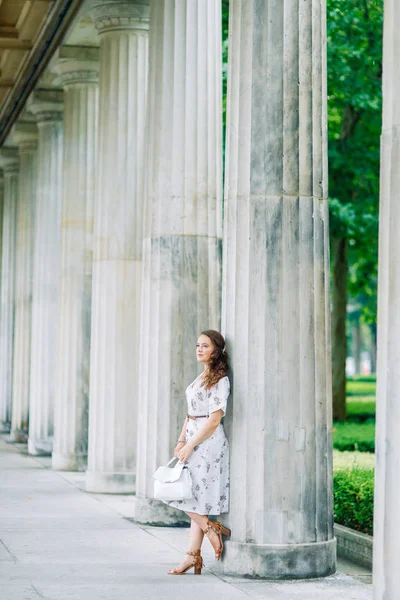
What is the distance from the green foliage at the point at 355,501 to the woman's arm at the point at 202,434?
3112 millimetres

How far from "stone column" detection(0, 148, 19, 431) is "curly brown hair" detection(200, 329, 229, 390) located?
68.0ft

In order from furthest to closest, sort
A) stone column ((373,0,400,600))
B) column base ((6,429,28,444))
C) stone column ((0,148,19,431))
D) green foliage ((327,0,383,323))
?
stone column ((0,148,19,431)) → column base ((6,429,28,444)) → green foliage ((327,0,383,323)) → stone column ((373,0,400,600))

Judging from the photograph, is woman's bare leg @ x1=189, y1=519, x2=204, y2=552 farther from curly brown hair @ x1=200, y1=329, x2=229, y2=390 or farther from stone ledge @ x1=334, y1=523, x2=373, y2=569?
stone ledge @ x1=334, y1=523, x2=373, y2=569

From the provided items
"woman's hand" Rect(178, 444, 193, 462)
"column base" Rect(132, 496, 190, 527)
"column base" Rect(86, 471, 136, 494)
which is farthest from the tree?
"woman's hand" Rect(178, 444, 193, 462)

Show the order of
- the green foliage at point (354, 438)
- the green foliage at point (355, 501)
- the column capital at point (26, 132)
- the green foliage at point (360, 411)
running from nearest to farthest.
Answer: the green foliage at point (355, 501)
the green foliage at point (354, 438)
the column capital at point (26, 132)
the green foliage at point (360, 411)

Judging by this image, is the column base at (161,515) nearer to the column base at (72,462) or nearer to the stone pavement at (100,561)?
the stone pavement at (100,561)

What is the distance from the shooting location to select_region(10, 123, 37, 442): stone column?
2739 centimetres

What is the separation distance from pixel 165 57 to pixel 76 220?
748 centimetres

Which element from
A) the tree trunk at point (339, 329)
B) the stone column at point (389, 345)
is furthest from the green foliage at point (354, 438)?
the stone column at point (389, 345)

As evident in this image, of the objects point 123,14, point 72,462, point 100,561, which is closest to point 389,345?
point 100,561

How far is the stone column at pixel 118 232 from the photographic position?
17.3 metres

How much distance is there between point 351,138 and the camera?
97.8 feet

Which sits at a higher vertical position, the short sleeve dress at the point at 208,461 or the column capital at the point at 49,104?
the column capital at the point at 49,104

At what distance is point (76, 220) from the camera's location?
21.4 meters
